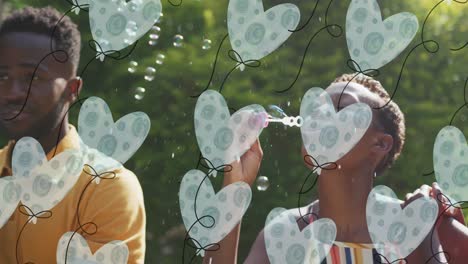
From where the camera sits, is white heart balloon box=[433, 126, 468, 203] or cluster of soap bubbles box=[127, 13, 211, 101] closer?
white heart balloon box=[433, 126, 468, 203]

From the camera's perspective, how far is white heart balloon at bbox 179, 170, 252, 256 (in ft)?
6.65

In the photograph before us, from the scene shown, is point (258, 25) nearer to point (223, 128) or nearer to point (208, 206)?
point (223, 128)

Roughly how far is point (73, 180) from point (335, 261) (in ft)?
2.16

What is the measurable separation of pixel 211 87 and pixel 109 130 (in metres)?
0.28

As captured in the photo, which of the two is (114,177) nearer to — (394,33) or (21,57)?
(21,57)

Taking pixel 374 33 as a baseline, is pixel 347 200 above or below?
below

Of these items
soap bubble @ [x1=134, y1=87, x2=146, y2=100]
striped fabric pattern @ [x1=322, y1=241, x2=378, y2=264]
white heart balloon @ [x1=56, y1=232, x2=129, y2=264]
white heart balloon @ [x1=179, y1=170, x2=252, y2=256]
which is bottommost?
white heart balloon @ [x1=56, y1=232, x2=129, y2=264]

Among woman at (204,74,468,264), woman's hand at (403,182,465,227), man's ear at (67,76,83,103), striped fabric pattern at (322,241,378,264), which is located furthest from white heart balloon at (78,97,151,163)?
woman's hand at (403,182,465,227)

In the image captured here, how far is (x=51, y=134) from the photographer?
2.09 metres

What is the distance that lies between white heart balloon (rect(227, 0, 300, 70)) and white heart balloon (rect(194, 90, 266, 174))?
133 mm

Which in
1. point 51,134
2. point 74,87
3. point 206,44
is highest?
point 206,44

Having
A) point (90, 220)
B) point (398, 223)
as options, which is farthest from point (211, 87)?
point (398, 223)

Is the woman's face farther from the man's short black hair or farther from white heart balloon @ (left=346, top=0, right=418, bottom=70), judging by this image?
the man's short black hair

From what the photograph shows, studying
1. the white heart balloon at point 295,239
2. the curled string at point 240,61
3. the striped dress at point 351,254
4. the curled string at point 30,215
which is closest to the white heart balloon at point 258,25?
the curled string at point 240,61
